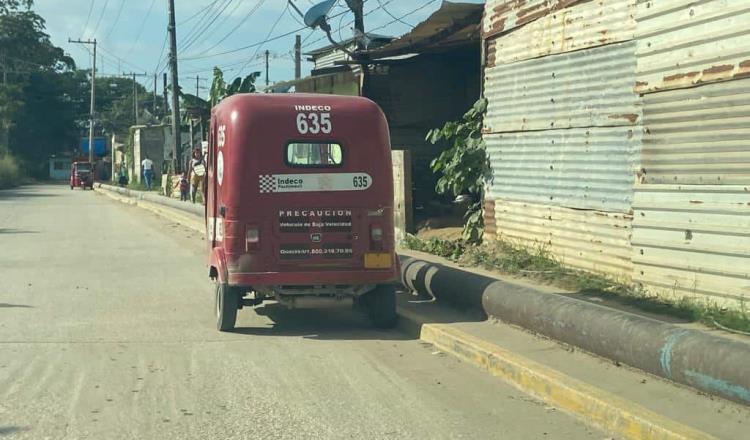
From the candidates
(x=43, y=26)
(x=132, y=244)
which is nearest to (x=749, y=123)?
(x=132, y=244)

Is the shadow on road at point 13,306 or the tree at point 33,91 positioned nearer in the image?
the shadow on road at point 13,306

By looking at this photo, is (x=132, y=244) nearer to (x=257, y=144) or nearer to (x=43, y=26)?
(x=257, y=144)

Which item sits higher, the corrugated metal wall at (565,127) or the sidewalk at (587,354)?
the corrugated metal wall at (565,127)

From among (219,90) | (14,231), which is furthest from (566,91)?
(219,90)

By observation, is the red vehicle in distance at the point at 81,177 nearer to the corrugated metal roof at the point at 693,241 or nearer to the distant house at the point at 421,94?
the distant house at the point at 421,94

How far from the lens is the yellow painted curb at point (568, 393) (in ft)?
18.7

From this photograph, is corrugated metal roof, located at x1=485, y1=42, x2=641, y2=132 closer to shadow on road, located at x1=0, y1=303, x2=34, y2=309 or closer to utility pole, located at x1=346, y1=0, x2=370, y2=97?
shadow on road, located at x1=0, y1=303, x2=34, y2=309

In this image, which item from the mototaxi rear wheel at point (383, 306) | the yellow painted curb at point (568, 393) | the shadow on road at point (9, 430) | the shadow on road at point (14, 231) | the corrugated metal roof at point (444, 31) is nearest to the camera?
the yellow painted curb at point (568, 393)

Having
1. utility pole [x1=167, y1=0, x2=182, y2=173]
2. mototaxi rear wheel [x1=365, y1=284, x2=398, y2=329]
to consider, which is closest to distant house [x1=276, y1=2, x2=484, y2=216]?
mototaxi rear wheel [x1=365, y1=284, x2=398, y2=329]

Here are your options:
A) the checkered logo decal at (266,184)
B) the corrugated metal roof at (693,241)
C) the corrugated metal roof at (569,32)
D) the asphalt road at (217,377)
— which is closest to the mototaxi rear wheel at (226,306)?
the asphalt road at (217,377)

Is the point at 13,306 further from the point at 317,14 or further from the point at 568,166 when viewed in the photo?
the point at 317,14

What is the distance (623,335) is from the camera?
7.19 metres

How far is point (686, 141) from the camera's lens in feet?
30.3

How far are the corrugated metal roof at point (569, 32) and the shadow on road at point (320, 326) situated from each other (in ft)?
14.6
